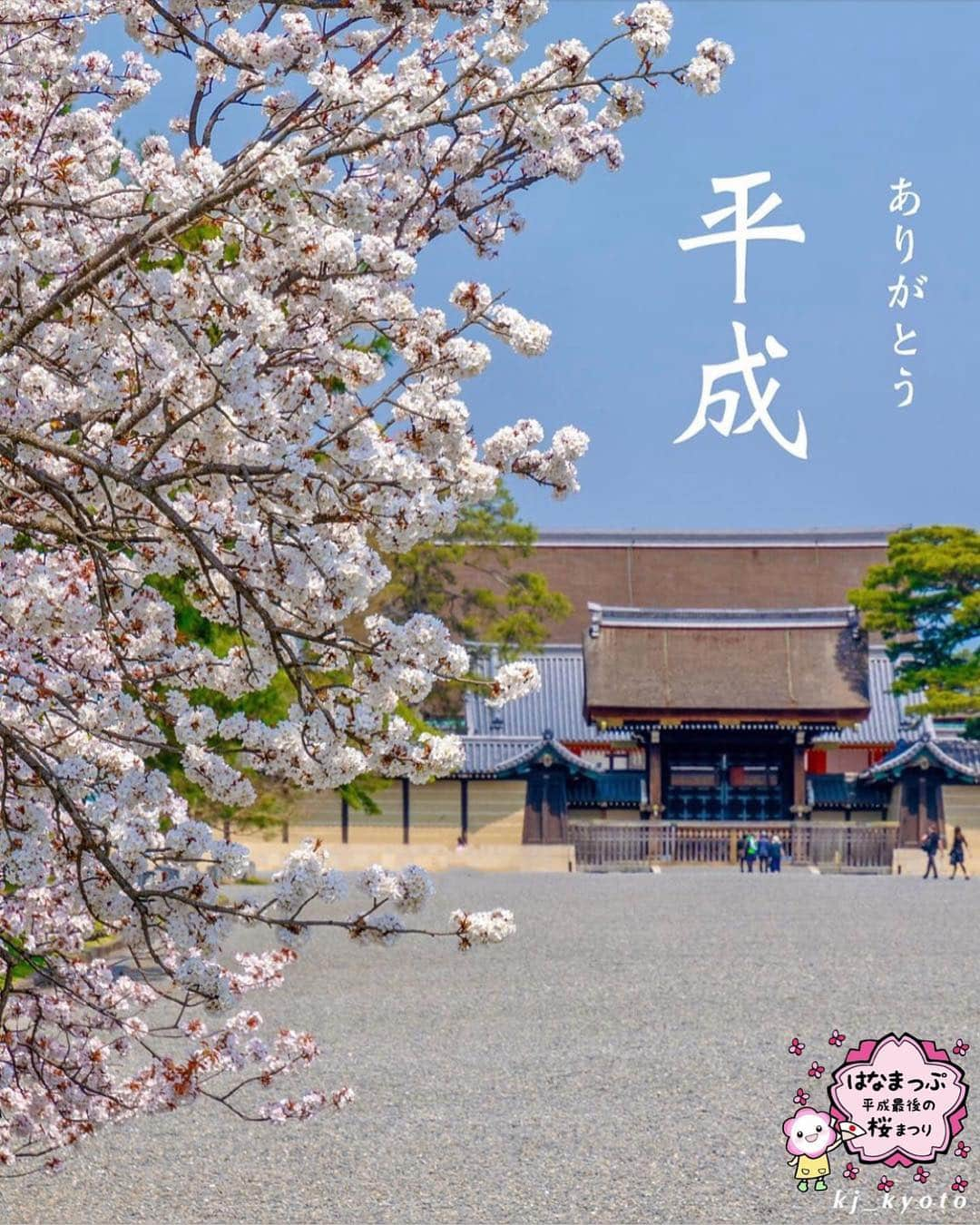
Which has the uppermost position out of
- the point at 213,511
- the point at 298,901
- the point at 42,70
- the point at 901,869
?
the point at 42,70

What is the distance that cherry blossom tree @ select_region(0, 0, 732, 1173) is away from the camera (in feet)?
12.5

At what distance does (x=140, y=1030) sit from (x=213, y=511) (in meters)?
1.86

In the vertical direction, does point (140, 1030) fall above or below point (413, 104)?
below

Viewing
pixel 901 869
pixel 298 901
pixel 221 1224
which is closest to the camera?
pixel 298 901

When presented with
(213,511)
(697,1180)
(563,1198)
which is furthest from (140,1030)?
(697,1180)

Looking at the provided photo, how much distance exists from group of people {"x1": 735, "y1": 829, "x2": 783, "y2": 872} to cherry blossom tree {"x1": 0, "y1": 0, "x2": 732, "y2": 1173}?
2807cm

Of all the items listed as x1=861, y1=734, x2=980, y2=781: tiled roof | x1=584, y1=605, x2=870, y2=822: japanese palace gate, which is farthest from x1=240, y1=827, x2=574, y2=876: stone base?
x1=861, y1=734, x2=980, y2=781: tiled roof

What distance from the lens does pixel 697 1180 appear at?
711cm

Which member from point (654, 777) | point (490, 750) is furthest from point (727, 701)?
point (490, 750)

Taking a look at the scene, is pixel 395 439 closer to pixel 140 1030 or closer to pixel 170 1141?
pixel 140 1030

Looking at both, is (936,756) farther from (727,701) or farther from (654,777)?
(654,777)

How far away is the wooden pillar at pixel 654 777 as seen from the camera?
3519cm

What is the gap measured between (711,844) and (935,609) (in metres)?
7.09

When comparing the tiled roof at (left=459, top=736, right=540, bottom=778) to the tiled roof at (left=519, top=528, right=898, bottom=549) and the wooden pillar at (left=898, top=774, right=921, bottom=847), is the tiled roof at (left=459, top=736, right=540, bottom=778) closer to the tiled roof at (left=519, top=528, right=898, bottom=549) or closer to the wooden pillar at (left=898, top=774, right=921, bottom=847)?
the wooden pillar at (left=898, top=774, right=921, bottom=847)
